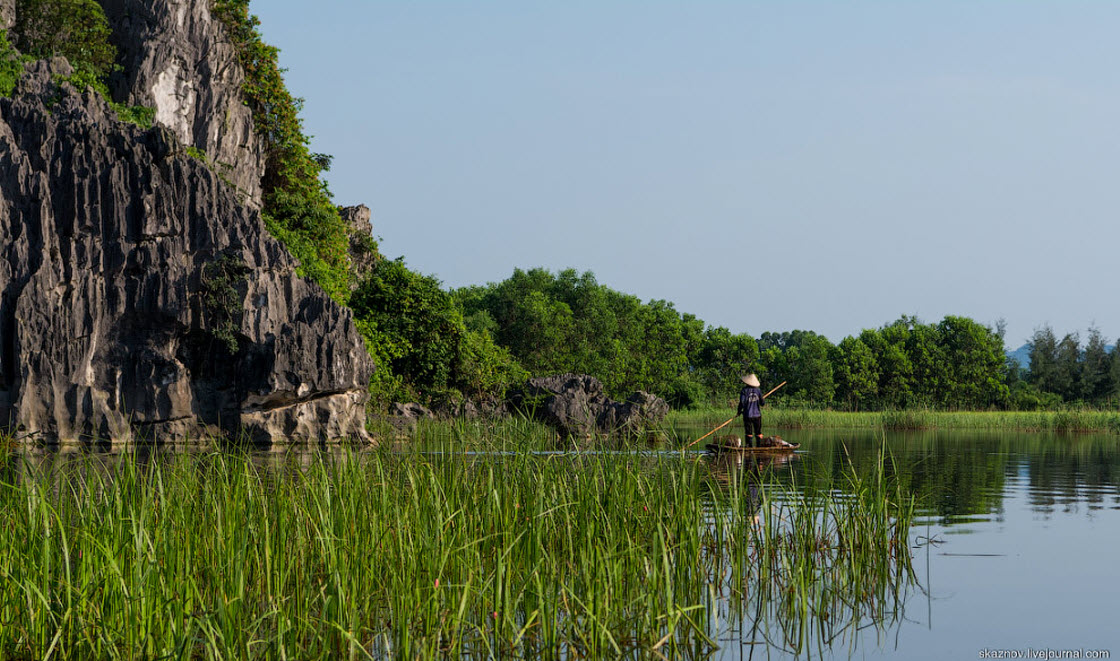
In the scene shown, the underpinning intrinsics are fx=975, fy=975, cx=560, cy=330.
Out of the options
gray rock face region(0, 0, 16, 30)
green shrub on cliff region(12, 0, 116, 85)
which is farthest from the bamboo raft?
gray rock face region(0, 0, 16, 30)

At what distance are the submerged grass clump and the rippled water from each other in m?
0.33

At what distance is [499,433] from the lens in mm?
9883

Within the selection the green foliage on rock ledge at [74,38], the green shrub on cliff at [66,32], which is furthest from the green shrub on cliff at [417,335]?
the green shrub on cliff at [66,32]

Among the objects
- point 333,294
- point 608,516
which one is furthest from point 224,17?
point 608,516

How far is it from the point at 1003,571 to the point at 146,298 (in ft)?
85.4

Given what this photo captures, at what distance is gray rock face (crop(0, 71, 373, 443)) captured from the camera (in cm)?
2778

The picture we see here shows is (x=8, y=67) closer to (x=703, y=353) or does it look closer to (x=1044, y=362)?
(x=703, y=353)

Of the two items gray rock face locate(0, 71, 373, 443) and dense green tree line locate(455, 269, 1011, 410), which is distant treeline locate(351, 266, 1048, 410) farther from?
gray rock face locate(0, 71, 373, 443)

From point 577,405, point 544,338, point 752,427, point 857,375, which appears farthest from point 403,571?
point 857,375

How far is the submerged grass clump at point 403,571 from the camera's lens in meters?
5.06

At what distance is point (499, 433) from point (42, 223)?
23571mm

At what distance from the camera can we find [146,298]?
29.2 meters

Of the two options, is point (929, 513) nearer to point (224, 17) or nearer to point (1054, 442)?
point (1054, 442)

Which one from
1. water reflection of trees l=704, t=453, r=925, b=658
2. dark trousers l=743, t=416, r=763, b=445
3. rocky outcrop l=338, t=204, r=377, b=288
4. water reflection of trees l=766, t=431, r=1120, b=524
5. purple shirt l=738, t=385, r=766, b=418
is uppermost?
rocky outcrop l=338, t=204, r=377, b=288
